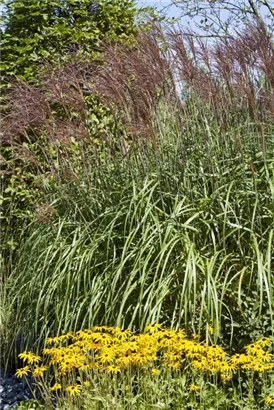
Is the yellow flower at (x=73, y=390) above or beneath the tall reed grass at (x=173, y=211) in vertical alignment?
beneath

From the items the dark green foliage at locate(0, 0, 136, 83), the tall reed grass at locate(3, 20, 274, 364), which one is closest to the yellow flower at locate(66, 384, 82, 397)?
the tall reed grass at locate(3, 20, 274, 364)

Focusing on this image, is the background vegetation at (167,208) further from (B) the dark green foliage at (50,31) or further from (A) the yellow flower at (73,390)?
(B) the dark green foliage at (50,31)

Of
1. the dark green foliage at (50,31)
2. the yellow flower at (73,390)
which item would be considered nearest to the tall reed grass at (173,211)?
the yellow flower at (73,390)

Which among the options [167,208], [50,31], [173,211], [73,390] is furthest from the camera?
[50,31]

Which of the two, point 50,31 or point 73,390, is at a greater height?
point 50,31

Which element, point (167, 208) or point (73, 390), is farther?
point (167, 208)

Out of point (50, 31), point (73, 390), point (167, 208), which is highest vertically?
point (50, 31)

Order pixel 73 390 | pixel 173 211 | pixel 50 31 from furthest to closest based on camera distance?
pixel 50 31 < pixel 173 211 < pixel 73 390

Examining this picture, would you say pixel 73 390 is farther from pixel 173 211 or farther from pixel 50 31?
pixel 50 31

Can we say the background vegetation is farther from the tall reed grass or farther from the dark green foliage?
the dark green foliage

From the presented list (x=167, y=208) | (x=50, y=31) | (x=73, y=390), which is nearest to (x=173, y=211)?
(x=167, y=208)

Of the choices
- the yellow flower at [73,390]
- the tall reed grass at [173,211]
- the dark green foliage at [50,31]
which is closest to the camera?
the yellow flower at [73,390]

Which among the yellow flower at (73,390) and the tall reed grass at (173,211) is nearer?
the yellow flower at (73,390)

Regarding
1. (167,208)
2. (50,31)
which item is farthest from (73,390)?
(50,31)
